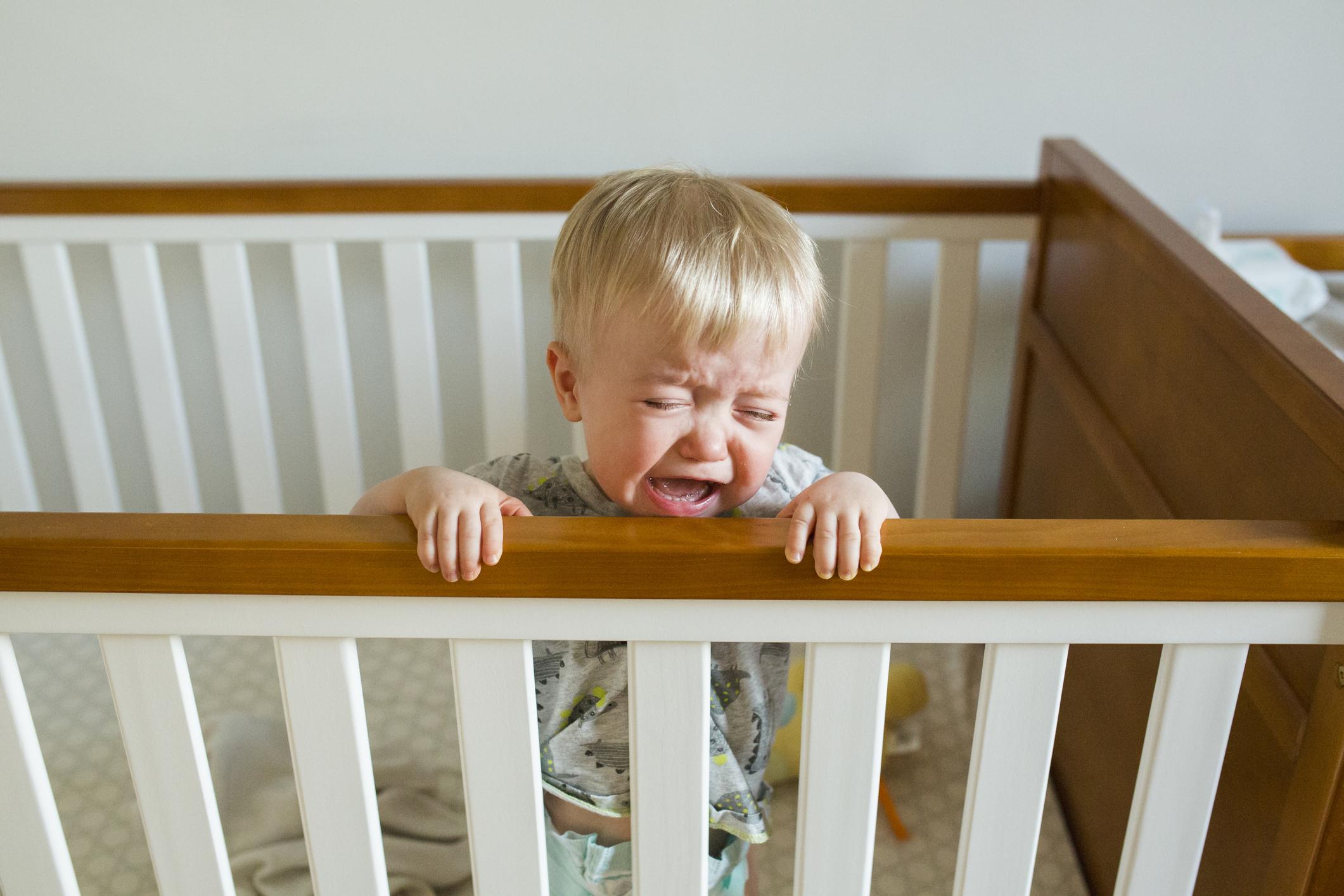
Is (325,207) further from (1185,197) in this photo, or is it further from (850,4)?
(1185,197)

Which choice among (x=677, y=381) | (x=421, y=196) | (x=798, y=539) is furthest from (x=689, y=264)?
(x=421, y=196)

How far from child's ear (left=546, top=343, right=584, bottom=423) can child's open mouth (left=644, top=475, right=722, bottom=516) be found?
0.22 ft

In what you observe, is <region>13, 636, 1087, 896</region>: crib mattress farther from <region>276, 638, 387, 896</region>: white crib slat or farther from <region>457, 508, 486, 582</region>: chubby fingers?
<region>457, 508, 486, 582</region>: chubby fingers

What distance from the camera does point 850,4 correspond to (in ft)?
4.04

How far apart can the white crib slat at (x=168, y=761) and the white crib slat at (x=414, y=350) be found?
647 millimetres

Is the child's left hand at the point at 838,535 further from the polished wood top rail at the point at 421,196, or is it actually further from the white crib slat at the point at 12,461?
the white crib slat at the point at 12,461

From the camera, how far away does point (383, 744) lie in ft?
3.84

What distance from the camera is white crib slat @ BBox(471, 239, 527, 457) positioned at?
4.09ft

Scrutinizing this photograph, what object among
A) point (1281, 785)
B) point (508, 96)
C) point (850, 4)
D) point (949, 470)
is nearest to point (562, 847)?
point (1281, 785)

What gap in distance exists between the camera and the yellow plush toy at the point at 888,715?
42.6 inches

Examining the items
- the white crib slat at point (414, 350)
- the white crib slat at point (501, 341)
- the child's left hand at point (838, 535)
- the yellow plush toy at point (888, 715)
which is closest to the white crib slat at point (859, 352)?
the yellow plush toy at point (888, 715)

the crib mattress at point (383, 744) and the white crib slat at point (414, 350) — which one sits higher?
the white crib slat at point (414, 350)

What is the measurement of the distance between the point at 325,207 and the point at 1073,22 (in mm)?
877

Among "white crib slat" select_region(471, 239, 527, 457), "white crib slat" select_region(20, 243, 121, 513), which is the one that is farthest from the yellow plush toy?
"white crib slat" select_region(20, 243, 121, 513)
